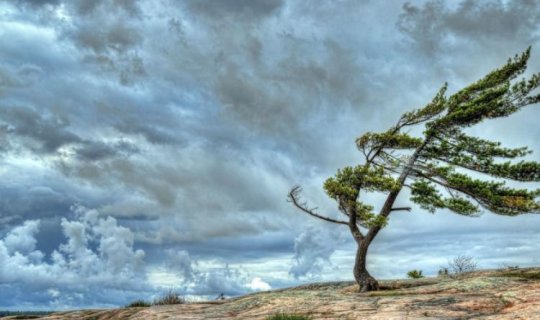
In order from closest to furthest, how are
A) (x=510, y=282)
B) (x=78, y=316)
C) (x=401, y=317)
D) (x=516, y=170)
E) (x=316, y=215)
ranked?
1. (x=401, y=317)
2. (x=510, y=282)
3. (x=78, y=316)
4. (x=516, y=170)
5. (x=316, y=215)

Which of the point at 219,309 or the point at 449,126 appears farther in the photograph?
the point at 449,126

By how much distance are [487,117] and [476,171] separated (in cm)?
294

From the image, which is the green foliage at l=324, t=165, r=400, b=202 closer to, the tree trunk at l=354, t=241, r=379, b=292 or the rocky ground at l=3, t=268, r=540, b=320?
the tree trunk at l=354, t=241, r=379, b=292

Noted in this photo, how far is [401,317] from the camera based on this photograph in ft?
51.6

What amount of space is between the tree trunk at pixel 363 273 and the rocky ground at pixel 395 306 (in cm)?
427

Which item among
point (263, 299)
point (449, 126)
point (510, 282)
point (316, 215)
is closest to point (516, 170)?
point (449, 126)

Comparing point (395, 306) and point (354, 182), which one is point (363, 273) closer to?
point (354, 182)

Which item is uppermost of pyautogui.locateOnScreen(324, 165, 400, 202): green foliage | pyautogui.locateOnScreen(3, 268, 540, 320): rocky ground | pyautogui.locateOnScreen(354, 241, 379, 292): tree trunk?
pyautogui.locateOnScreen(324, 165, 400, 202): green foliage

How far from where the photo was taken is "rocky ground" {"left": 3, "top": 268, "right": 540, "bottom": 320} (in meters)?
16.2

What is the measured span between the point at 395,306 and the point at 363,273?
32.4ft

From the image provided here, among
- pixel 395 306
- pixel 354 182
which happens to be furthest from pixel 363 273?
pixel 395 306

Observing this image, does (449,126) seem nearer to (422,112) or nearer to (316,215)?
(422,112)

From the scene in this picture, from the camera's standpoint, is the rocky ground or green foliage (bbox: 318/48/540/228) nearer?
the rocky ground

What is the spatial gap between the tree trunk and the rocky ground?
4274 millimetres
